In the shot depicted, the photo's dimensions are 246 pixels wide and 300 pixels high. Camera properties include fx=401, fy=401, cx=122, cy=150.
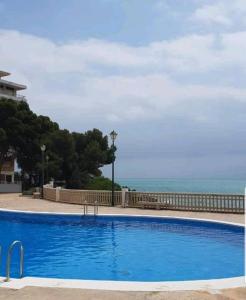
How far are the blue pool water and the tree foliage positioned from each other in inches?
856

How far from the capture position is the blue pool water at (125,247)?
33.3ft

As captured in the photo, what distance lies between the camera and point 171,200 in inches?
854

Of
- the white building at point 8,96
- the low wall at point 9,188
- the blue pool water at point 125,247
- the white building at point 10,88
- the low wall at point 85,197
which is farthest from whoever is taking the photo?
the white building at point 10,88

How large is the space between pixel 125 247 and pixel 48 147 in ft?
98.1

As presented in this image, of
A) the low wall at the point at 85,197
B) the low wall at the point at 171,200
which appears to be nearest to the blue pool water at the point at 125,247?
the low wall at the point at 171,200

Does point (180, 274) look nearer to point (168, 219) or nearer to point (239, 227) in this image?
point (239, 227)

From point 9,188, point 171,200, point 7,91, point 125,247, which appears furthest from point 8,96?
point 125,247

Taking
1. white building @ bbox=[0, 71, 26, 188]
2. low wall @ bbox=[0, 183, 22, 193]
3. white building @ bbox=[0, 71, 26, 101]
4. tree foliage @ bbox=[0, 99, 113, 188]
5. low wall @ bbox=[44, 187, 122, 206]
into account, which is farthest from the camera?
white building @ bbox=[0, 71, 26, 101]

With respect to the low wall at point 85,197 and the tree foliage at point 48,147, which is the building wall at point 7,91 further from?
the low wall at point 85,197

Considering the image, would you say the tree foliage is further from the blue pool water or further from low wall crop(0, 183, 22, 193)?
the blue pool water

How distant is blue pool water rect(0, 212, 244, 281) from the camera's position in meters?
10.2

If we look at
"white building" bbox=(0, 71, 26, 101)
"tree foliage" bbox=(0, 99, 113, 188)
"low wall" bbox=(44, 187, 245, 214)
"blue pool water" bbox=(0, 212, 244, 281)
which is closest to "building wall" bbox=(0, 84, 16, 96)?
"white building" bbox=(0, 71, 26, 101)

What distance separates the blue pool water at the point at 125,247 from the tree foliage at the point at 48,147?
21748mm

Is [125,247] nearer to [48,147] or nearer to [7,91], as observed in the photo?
[48,147]
